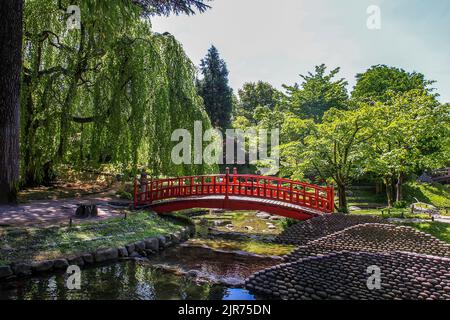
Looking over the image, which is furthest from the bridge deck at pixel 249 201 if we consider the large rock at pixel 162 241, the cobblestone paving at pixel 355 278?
the cobblestone paving at pixel 355 278

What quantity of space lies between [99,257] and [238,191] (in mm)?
5766

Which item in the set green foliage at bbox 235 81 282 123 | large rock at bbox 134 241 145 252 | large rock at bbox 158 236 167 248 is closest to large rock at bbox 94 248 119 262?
large rock at bbox 134 241 145 252

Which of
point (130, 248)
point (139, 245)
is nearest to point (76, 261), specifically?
point (130, 248)

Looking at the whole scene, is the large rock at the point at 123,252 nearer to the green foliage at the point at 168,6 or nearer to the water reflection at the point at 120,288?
the water reflection at the point at 120,288

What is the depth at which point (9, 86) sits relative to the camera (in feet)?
30.3

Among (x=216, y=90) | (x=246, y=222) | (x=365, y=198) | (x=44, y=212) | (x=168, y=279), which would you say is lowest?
(x=246, y=222)

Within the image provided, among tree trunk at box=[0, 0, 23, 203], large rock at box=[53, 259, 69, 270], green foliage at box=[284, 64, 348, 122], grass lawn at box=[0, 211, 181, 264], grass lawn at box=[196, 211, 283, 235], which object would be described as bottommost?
grass lawn at box=[196, 211, 283, 235]

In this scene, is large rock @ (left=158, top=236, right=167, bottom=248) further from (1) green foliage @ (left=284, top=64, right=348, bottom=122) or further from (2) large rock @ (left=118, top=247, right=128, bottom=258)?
(1) green foliage @ (left=284, top=64, right=348, bottom=122)

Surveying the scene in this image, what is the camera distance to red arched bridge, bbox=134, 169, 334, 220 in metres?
10.9

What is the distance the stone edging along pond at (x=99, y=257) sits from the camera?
6357 mm

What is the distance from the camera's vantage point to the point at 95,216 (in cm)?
1007

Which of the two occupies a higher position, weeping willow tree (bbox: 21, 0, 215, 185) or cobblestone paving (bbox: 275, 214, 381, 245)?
weeping willow tree (bbox: 21, 0, 215, 185)

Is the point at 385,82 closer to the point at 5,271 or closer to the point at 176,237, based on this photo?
the point at 176,237

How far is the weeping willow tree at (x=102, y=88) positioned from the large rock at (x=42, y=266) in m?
4.62
